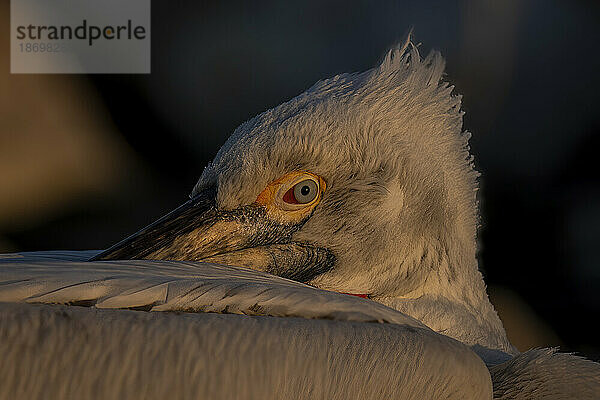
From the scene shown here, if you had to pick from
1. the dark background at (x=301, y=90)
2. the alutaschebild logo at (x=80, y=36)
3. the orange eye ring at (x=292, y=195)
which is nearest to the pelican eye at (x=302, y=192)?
the orange eye ring at (x=292, y=195)

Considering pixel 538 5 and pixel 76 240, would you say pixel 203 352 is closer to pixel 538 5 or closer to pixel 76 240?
pixel 76 240

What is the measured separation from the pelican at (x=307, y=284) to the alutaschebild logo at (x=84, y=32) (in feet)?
7.44

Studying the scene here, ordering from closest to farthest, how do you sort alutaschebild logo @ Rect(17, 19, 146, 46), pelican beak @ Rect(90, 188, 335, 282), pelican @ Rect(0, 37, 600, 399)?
pelican @ Rect(0, 37, 600, 399)
pelican beak @ Rect(90, 188, 335, 282)
alutaschebild logo @ Rect(17, 19, 146, 46)

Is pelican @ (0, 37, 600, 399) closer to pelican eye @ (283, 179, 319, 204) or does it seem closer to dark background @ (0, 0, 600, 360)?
pelican eye @ (283, 179, 319, 204)

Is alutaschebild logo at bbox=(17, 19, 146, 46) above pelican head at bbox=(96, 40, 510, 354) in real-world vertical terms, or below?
above

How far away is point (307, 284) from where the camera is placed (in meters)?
1.23

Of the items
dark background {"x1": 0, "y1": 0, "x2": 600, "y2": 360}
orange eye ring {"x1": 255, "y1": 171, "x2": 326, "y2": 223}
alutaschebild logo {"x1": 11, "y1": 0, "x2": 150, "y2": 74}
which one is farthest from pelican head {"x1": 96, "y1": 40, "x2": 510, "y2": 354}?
alutaschebild logo {"x1": 11, "y1": 0, "x2": 150, "y2": 74}

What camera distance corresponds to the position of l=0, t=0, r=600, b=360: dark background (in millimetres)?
3408

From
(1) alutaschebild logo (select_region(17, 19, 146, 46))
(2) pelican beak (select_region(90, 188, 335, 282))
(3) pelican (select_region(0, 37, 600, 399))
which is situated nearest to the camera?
(3) pelican (select_region(0, 37, 600, 399))

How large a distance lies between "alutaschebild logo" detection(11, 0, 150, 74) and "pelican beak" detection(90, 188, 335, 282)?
2300 mm

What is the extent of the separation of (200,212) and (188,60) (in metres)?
2.38

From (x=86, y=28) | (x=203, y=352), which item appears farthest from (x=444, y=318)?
(x=86, y=28)

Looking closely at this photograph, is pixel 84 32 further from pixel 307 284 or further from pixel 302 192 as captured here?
pixel 307 284

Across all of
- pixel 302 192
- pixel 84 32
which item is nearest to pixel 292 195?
pixel 302 192
